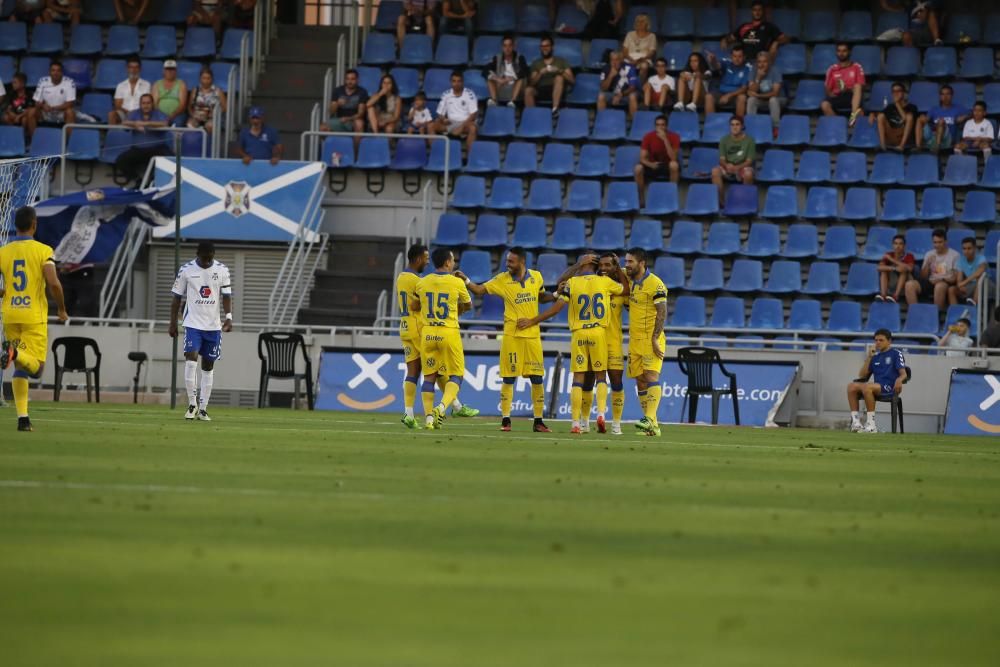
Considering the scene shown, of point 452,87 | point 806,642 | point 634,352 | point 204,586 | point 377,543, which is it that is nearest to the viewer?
point 806,642

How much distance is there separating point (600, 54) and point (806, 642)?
27096 millimetres

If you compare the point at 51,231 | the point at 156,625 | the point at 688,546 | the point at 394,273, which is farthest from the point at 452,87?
the point at 156,625

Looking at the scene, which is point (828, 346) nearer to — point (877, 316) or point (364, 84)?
point (877, 316)

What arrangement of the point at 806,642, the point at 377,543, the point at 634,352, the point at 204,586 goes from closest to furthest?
the point at 806,642
the point at 204,586
the point at 377,543
the point at 634,352

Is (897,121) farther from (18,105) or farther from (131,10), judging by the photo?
(18,105)

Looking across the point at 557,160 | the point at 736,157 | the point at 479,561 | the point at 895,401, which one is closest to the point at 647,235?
the point at 736,157

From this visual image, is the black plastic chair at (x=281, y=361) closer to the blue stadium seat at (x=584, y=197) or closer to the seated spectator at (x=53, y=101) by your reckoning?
the blue stadium seat at (x=584, y=197)

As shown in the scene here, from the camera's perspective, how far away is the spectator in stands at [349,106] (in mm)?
30609

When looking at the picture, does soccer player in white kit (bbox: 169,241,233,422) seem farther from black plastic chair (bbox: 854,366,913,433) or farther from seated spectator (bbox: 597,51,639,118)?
seated spectator (bbox: 597,51,639,118)

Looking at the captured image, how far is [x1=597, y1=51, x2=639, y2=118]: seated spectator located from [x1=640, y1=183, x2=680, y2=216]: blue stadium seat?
186 centimetres

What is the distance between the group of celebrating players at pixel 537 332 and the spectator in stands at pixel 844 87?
11.4 meters

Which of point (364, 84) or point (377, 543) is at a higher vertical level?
point (364, 84)

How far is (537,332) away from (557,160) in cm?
1025

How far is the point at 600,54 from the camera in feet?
104
